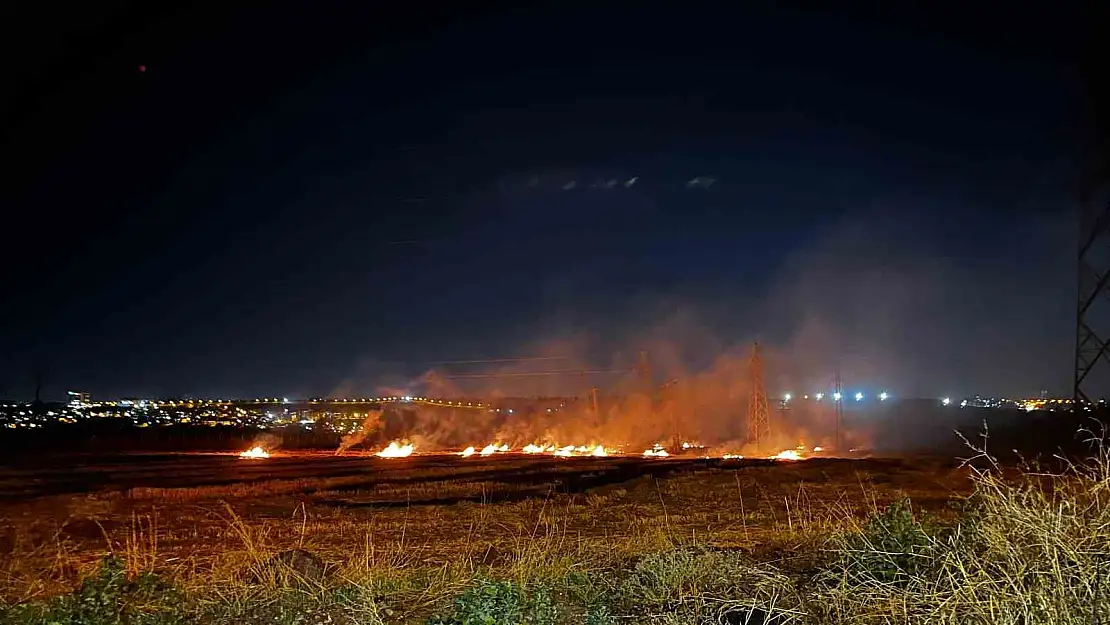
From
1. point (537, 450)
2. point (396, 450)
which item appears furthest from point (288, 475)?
point (537, 450)

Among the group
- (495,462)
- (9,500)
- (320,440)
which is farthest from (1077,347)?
(320,440)

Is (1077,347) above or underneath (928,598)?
above

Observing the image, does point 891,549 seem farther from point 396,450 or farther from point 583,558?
point 396,450

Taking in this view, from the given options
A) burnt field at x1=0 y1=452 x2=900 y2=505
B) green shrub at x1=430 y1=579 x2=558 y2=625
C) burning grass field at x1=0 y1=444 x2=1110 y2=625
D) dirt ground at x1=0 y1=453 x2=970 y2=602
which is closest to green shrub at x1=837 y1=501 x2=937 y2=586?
burning grass field at x1=0 y1=444 x2=1110 y2=625

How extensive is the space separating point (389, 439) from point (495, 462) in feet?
62.9

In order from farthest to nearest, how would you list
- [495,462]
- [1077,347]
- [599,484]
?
[495,462] → [1077,347] → [599,484]

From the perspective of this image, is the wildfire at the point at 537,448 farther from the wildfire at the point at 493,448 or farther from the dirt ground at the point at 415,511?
the dirt ground at the point at 415,511

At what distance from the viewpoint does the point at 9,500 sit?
2383 centimetres

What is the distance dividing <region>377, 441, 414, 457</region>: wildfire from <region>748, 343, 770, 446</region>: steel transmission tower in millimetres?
21839

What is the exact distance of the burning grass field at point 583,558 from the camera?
6148mm

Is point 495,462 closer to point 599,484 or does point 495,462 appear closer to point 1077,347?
point 599,484

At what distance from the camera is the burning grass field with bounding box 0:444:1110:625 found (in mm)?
6148

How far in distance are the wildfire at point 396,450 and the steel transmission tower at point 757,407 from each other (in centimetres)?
2184

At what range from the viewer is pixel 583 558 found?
9797 millimetres
